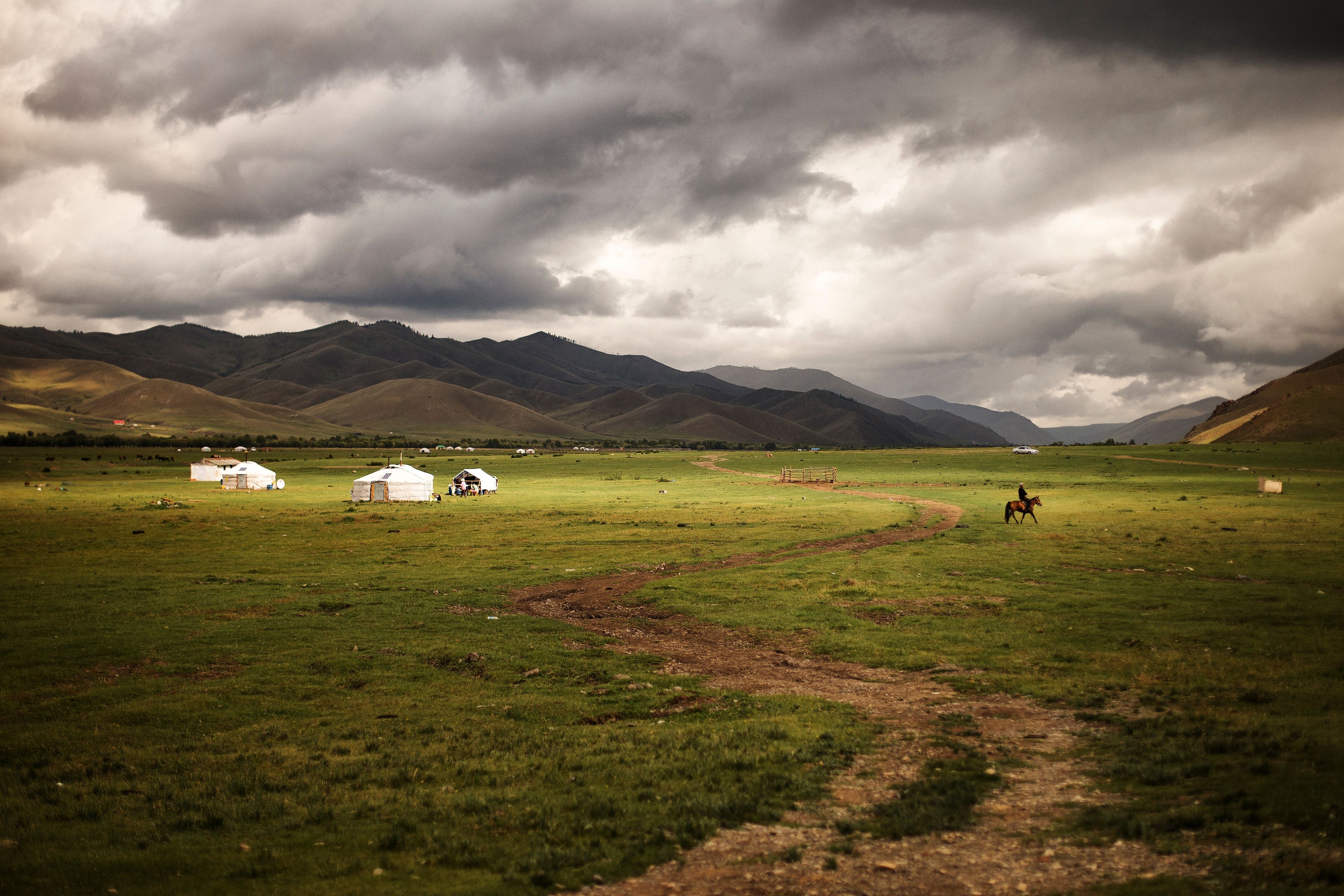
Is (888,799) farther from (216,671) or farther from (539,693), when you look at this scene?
(216,671)

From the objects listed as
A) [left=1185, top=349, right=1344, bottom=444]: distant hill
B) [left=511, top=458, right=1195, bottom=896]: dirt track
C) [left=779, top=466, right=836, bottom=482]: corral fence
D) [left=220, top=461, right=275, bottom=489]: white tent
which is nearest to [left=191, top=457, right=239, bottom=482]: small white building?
[left=220, top=461, right=275, bottom=489]: white tent

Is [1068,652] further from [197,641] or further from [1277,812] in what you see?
[197,641]

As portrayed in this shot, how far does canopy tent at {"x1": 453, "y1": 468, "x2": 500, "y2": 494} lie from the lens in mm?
81938

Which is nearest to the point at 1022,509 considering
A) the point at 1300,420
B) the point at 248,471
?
the point at 248,471

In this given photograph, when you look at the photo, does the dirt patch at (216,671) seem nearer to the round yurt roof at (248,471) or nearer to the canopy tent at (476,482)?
the canopy tent at (476,482)

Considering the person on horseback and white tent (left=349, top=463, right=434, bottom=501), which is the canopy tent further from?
the person on horseback

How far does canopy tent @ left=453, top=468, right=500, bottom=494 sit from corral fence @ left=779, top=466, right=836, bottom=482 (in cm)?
3442

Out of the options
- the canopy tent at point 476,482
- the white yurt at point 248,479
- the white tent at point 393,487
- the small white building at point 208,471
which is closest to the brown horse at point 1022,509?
the white tent at point 393,487

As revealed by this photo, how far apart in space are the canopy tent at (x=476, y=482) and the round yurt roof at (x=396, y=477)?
6.00 m

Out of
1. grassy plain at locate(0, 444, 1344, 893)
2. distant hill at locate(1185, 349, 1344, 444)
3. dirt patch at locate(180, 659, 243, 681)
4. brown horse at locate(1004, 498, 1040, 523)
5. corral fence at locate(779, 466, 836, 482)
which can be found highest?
distant hill at locate(1185, 349, 1344, 444)

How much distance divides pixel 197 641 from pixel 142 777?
1025 cm

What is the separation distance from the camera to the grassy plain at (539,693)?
1004 centimetres

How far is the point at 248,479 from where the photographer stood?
302ft

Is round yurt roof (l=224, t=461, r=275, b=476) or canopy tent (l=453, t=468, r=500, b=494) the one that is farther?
round yurt roof (l=224, t=461, r=275, b=476)
